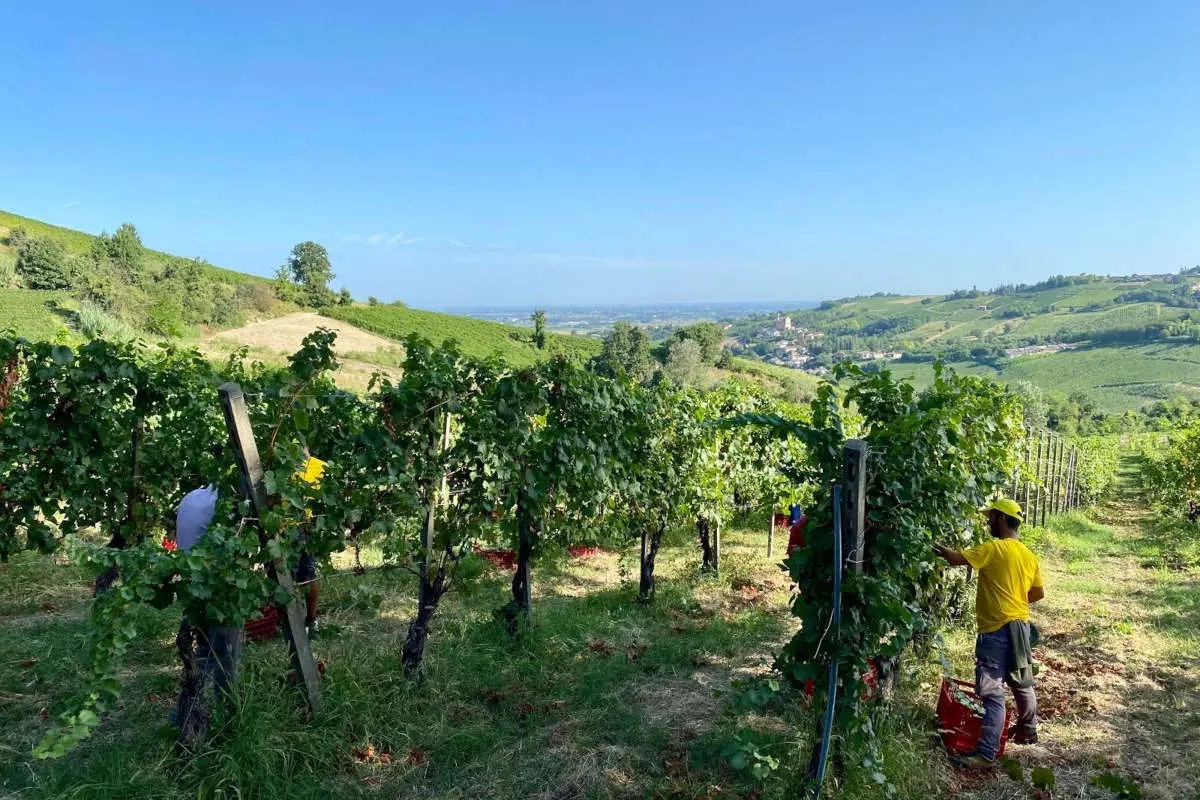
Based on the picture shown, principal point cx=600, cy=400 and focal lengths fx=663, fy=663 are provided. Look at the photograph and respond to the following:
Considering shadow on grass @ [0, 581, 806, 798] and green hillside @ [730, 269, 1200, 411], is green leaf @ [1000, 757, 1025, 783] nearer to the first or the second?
shadow on grass @ [0, 581, 806, 798]

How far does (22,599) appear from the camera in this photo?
6.38m

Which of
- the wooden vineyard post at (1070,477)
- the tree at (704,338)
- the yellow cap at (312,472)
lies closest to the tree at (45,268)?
the tree at (704,338)

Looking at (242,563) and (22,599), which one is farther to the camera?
(22,599)

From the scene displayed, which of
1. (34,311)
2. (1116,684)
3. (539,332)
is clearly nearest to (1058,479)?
(1116,684)

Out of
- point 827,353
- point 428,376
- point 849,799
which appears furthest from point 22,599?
point 827,353

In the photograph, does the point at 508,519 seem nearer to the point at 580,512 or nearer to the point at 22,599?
the point at 580,512

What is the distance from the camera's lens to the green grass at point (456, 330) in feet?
173

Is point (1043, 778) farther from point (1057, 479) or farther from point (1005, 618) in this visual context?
point (1057, 479)

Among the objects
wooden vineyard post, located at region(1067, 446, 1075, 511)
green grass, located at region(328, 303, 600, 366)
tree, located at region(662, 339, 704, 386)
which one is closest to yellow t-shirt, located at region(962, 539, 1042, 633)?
wooden vineyard post, located at region(1067, 446, 1075, 511)

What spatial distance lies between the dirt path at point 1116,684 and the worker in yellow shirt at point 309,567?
4146 millimetres

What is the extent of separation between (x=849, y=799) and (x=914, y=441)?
1920 millimetres

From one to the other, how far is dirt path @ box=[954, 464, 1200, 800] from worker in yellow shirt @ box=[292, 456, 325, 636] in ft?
13.6

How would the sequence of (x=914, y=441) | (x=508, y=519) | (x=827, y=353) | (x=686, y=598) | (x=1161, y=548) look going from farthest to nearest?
1. (x=827, y=353)
2. (x=1161, y=548)
3. (x=686, y=598)
4. (x=508, y=519)
5. (x=914, y=441)

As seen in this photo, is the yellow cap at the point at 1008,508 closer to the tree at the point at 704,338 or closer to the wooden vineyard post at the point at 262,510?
the wooden vineyard post at the point at 262,510
